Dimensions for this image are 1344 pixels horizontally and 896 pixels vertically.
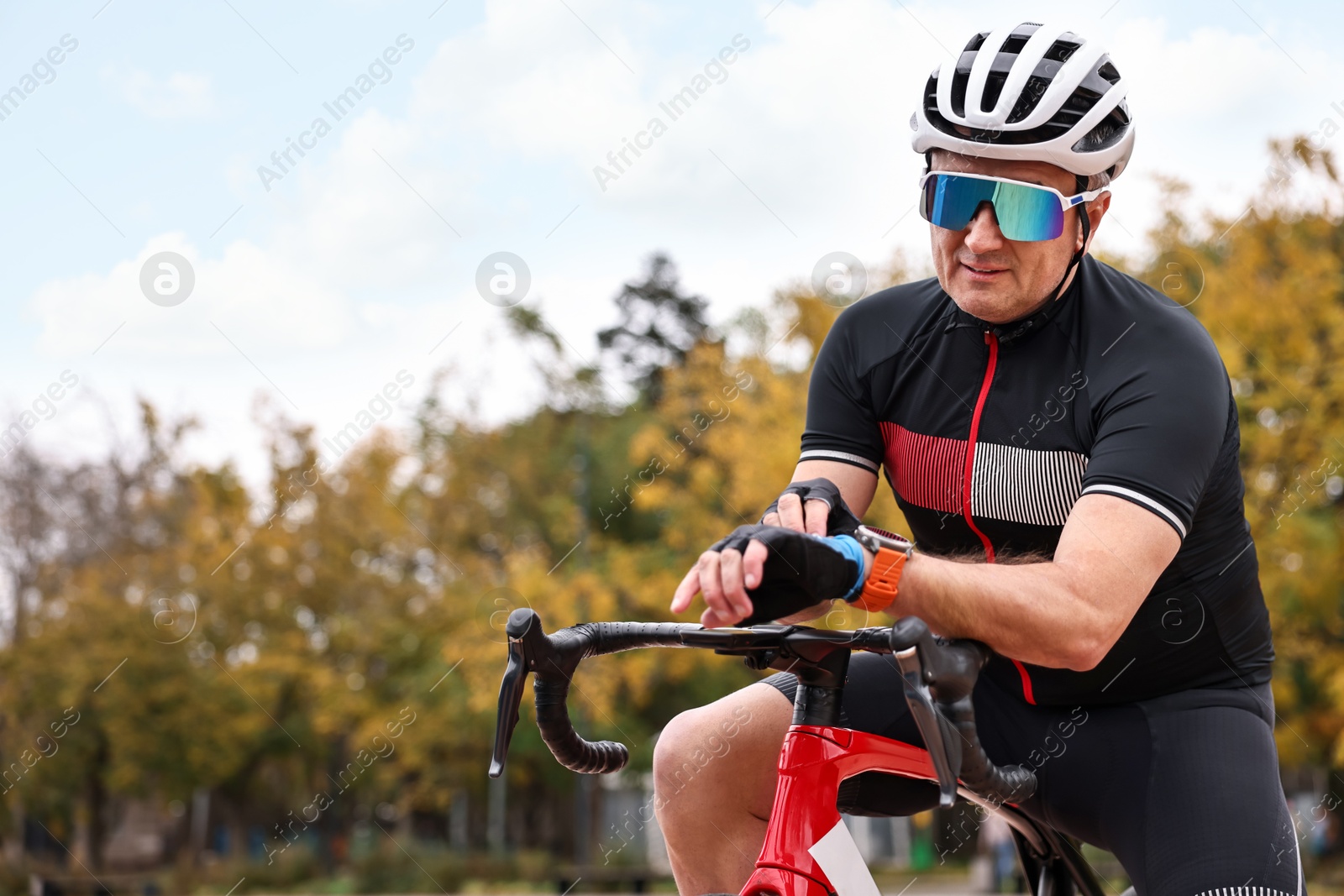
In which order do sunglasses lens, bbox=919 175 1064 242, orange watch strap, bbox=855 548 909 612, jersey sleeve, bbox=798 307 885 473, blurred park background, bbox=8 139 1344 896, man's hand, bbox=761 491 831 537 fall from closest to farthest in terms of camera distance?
1. orange watch strap, bbox=855 548 909 612
2. man's hand, bbox=761 491 831 537
3. sunglasses lens, bbox=919 175 1064 242
4. jersey sleeve, bbox=798 307 885 473
5. blurred park background, bbox=8 139 1344 896

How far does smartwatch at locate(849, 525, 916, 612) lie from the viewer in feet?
6.60

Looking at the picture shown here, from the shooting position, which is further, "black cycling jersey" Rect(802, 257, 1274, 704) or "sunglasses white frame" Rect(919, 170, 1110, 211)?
"sunglasses white frame" Rect(919, 170, 1110, 211)

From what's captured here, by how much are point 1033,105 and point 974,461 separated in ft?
2.37

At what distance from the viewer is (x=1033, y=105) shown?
258cm

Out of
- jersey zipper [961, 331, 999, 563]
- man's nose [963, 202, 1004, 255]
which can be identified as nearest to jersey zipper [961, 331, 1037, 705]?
jersey zipper [961, 331, 999, 563]

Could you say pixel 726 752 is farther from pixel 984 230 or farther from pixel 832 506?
pixel 984 230

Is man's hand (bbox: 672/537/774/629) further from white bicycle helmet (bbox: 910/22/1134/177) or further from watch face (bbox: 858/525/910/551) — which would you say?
white bicycle helmet (bbox: 910/22/1134/177)

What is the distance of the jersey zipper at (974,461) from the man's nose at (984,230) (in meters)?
0.26

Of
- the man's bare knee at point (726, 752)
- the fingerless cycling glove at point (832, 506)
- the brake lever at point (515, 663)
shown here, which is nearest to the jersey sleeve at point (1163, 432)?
the fingerless cycling glove at point (832, 506)

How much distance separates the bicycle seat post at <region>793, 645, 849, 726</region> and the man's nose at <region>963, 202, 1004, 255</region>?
846 millimetres

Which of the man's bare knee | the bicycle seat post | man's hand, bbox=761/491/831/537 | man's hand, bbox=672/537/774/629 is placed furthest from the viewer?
the man's bare knee

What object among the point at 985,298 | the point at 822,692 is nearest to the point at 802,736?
the point at 822,692

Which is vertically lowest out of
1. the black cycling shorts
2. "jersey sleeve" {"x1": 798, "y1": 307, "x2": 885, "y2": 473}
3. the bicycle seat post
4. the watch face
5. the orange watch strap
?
the black cycling shorts

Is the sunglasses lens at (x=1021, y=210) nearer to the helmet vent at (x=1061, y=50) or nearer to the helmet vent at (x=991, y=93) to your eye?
the helmet vent at (x=991, y=93)
